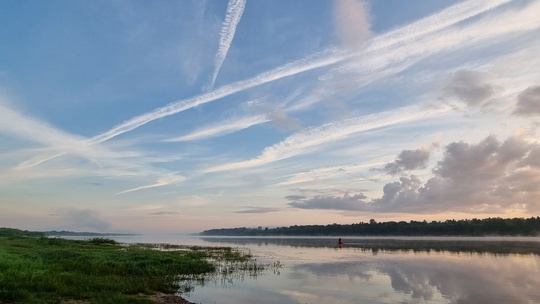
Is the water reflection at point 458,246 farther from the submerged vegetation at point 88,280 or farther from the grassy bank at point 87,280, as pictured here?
the grassy bank at point 87,280

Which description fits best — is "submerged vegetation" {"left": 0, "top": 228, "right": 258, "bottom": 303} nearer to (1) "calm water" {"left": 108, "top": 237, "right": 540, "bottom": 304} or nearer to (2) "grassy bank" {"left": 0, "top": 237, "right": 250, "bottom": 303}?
(2) "grassy bank" {"left": 0, "top": 237, "right": 250, "bottom": 303}

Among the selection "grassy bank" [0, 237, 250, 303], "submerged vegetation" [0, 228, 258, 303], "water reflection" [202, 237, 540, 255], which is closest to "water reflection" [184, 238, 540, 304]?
"submerged vegetation" [0, 228, 258, 303]

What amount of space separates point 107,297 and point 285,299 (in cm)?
1311

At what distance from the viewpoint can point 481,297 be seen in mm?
29219

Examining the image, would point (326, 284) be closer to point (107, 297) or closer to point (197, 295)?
point (197, 295)

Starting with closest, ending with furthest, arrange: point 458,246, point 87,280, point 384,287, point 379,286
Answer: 1. point 87,280
2. point 384,287
3. point 379,286
4. point 458,246

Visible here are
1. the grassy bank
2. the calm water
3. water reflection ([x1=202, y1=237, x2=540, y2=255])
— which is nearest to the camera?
the grassy bank

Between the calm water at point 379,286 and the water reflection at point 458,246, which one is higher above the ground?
the calm water at point 379,286

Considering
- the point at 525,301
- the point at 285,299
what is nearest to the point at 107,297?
the point at 285,299

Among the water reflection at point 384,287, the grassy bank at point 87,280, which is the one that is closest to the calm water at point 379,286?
the water reflection at point 384,287

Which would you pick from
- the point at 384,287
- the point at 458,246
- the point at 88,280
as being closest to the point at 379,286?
the point at 384,287

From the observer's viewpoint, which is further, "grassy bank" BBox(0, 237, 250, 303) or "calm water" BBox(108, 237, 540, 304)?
"calm water" BBox(108, 237, 540, 304)

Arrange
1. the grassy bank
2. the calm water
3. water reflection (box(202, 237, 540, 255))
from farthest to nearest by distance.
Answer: water reflection (box(202, 237, 540, 255)) → the calm water → the grassy bank

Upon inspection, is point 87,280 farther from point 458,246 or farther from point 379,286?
point 458,246
